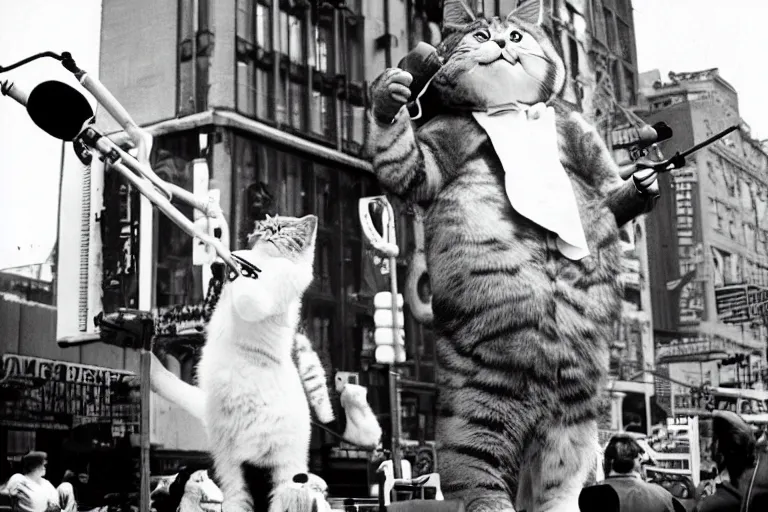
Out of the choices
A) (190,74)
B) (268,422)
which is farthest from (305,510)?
(190,74)

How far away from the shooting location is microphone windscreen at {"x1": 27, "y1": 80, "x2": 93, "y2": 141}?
113 inches

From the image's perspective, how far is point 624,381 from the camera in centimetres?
506

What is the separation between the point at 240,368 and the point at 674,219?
9.74 ft

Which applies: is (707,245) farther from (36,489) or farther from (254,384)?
(36,489)

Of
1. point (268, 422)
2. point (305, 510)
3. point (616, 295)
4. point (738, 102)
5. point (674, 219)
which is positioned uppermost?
point (738, 102)

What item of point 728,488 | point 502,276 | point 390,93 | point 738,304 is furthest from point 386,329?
point 738,304

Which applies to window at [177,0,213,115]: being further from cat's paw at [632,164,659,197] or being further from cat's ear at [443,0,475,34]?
cat's paw at [632,164,659,197]

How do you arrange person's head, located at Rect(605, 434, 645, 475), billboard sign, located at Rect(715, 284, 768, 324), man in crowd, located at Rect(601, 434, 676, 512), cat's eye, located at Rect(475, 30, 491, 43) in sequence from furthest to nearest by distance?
billboard sign, located at Rect(715, 284, 768, 324) → cat's eye, located at Rect(475, 30, 491, 43) → person's head, located at Rect(605, 434, 645, 475) → man in crowd, located at Rect(601, 434, 676, 512)

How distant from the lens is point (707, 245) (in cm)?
561

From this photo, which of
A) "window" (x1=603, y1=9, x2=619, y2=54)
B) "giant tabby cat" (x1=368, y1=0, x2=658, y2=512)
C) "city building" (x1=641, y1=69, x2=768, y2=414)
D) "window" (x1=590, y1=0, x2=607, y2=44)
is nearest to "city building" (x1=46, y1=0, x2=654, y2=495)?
"giant tabby cat" (x1=368, y1=0, x2=658, y2=512)

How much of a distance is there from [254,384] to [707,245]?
3193 millimetres

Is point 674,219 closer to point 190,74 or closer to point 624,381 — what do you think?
point 624,381

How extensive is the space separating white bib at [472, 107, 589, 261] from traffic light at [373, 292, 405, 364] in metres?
0.59

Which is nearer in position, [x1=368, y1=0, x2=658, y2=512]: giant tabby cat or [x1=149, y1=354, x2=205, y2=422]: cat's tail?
[x1=149, y1=354, x2=205, y2=422]: cat's tail
